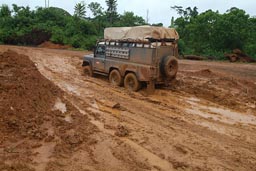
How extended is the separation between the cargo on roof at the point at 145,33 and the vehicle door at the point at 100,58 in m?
0.91

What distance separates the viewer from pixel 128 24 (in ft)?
144

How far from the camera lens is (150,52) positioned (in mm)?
11062

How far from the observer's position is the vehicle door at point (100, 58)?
44.7 ft

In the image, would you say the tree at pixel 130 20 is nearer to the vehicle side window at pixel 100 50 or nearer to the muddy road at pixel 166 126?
Result: the vehicle side window at pixel 100 50

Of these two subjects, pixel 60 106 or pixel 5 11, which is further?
pixel 5 11

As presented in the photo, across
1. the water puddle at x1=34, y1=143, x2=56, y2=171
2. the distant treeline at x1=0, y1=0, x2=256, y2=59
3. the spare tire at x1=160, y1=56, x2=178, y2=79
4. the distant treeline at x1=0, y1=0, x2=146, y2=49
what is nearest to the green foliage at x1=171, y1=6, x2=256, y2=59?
the distant treeline at x1=0, y1=0, x2=256, y2=59

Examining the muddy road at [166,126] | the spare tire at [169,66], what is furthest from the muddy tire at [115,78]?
the spare tire at [169,66]

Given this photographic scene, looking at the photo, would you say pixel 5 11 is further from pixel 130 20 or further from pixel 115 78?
pixel 115 78

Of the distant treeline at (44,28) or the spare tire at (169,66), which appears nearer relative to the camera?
the spare tire at (169,66)

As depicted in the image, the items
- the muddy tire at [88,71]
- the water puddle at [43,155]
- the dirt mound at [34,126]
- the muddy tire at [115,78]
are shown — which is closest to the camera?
the water puddle at [43,155]

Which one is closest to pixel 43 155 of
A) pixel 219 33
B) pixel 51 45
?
pixel 219 33

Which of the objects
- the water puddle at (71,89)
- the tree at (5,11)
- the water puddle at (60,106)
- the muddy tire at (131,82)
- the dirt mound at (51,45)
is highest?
the tree at (5,11)

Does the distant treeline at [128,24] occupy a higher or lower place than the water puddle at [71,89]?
higher

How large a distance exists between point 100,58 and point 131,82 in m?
2.58
